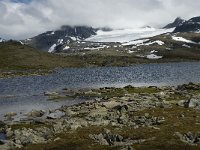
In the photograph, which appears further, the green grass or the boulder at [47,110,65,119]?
the boulder at [47,110,65,119]

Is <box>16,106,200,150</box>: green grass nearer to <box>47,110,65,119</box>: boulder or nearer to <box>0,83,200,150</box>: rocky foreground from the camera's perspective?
<box>0,83,200,150</box>: rocky foreground

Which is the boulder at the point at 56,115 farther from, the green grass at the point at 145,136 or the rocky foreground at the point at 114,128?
the green grass at the point at 145,136

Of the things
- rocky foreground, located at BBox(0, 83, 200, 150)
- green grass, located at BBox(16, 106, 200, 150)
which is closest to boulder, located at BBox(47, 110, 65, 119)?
rocky foreground, located at BBox(0, 83, 200, 150)

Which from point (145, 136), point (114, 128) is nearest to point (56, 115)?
point (114, 128)

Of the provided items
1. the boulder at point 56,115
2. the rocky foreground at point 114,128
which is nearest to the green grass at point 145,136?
the rocky foreground at point 114,128

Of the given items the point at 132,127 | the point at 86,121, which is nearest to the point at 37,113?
the point at 86,121

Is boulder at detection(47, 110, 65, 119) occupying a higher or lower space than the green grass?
lower

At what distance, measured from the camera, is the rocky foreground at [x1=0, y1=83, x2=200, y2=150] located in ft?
155

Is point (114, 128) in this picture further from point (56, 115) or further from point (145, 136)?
point (56, 115)

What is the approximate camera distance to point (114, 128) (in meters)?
57.9

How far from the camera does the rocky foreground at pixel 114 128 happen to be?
47147 millimetres

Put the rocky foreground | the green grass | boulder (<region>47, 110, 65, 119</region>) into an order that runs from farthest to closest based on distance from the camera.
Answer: boulder (<region>47, 110, 65, 119</region>), the rocky foreground, the green grass

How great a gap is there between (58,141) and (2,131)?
16607 millimetres

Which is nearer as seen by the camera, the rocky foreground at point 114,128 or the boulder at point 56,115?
the rocky foreground at point 114,128
